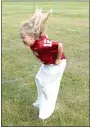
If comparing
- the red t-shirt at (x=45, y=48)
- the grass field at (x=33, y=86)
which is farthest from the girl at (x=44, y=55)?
the grass field at (x=33, y=86)

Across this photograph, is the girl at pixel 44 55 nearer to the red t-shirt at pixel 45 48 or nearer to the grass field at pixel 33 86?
the red t-shirt at pixel 45 48

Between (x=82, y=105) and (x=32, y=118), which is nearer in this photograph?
(x=32, y=118)

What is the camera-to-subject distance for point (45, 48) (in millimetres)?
5016

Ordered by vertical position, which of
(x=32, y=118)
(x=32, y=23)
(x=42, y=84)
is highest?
(x=32, y=23)

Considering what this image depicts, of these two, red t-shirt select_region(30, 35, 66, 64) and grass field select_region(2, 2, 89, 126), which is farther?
grass field select_region(2, 2, 89, 126)

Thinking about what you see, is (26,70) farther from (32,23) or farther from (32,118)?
(32,23)

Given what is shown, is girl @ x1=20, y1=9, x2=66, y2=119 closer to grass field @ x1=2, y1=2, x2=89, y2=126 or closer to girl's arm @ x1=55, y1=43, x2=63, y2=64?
girl's arm @ x1=55, y1=43, x2=63, y2=64

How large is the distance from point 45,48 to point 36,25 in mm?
337

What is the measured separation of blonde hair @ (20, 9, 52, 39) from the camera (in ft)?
16.1

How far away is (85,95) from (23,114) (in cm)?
140

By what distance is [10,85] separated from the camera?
695 centimetres

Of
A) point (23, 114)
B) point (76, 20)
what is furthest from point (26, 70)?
point (76, 20)

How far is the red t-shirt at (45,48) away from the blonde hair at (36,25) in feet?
0.32

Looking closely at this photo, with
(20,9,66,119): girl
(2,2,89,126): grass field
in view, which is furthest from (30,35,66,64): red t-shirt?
(2,2,89,126): grass field
